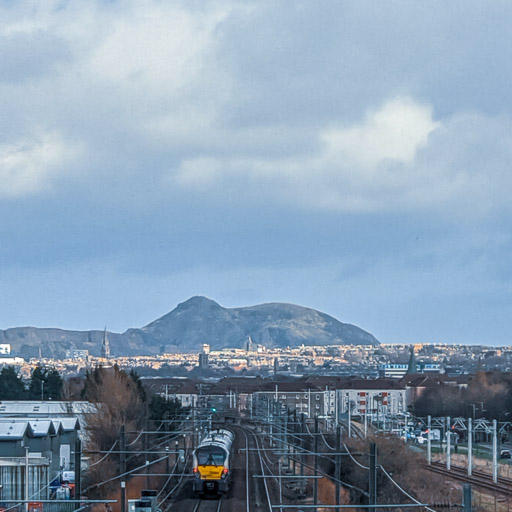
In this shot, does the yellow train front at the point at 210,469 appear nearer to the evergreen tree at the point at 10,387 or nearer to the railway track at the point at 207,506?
the railway track at the point at 207,506

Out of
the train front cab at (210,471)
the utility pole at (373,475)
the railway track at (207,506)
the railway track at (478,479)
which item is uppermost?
the utility pole at (373,475)

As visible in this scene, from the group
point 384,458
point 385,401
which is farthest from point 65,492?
point 385,401

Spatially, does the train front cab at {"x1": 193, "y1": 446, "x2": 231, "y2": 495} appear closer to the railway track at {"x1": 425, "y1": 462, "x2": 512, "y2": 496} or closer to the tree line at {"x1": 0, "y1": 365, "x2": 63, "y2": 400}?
the railway track at {"x1": 425, "y1": 462, "x2": 512, "y2": 496}

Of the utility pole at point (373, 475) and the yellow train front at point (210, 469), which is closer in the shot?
the utility pole at point (373, 475)

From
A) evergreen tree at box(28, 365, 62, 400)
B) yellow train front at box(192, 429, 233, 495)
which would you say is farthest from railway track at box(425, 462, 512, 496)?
evergreen tree at box(28, 365, 62, 400)

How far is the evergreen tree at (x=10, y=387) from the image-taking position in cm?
7752

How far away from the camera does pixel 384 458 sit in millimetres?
42469

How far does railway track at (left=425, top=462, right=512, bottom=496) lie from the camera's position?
3987 centimetres

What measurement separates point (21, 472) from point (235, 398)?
312 feet

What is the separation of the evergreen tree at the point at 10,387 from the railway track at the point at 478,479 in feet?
131

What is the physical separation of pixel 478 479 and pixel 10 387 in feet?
158

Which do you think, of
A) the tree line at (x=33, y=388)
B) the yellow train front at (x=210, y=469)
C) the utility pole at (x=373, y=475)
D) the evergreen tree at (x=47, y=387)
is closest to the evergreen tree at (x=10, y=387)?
the tree line at (x=33, y=388)

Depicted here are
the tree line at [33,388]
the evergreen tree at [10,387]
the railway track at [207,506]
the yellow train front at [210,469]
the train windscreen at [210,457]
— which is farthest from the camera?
the tree line at [33,388]

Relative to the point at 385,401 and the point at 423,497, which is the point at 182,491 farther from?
the point at 385,401
